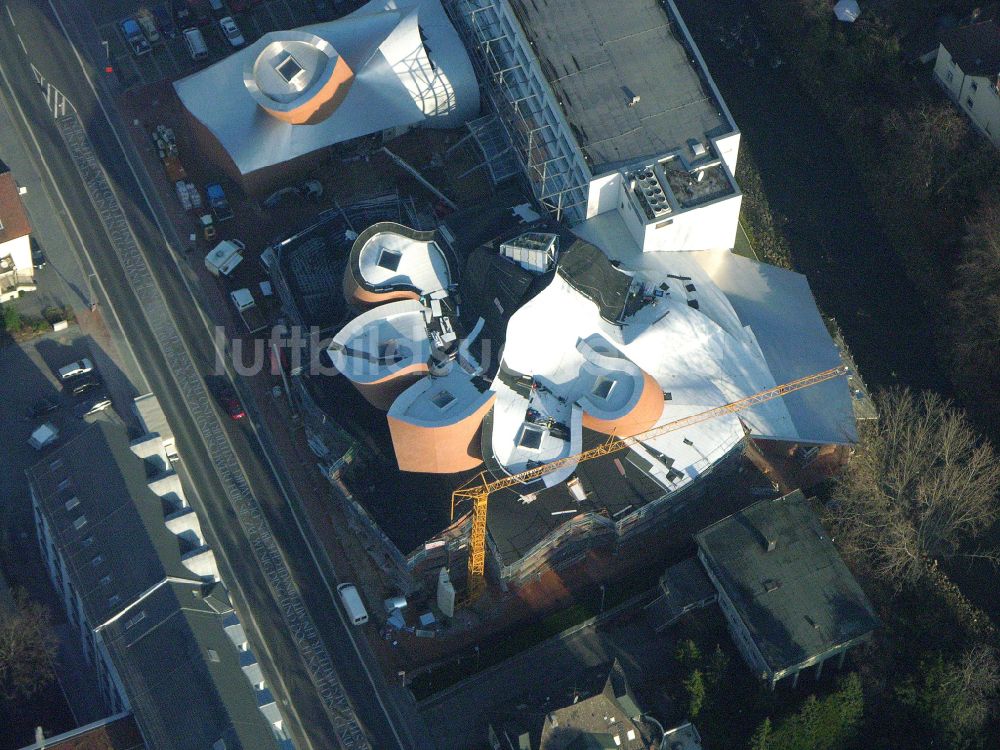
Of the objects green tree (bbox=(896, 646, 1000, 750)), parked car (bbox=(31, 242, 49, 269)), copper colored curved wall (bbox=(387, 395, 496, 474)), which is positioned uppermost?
parked car (bbox=(31, 242, 49, 269))

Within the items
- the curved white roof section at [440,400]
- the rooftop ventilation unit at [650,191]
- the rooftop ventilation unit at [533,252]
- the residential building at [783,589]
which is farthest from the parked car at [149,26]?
the residential building at [783,589]

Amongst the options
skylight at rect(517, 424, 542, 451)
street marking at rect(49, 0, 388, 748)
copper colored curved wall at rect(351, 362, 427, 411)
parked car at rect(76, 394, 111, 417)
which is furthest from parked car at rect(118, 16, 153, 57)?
skylight at rect(517, 424, 542, 451)

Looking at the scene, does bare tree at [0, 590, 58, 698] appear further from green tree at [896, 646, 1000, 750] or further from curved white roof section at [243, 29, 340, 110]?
green tree at [896, 646, 1000, 750]

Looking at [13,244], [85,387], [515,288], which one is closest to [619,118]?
[515,288]

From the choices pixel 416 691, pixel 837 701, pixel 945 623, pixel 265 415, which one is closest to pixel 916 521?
pixel 945 623

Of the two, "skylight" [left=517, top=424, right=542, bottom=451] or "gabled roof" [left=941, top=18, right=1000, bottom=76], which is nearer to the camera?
"skylight" [left=517, top=424, right=542, bottom=451]

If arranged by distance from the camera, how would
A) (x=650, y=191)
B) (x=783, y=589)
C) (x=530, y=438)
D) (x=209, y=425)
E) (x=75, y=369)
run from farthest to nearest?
1. (x=75, y=369)
2. (x=209, y=425)
3. (x=650, y=191)
4. (x=530, y=438)
5. (x=783, y=589)

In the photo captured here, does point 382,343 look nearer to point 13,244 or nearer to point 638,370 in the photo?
point 638,370
